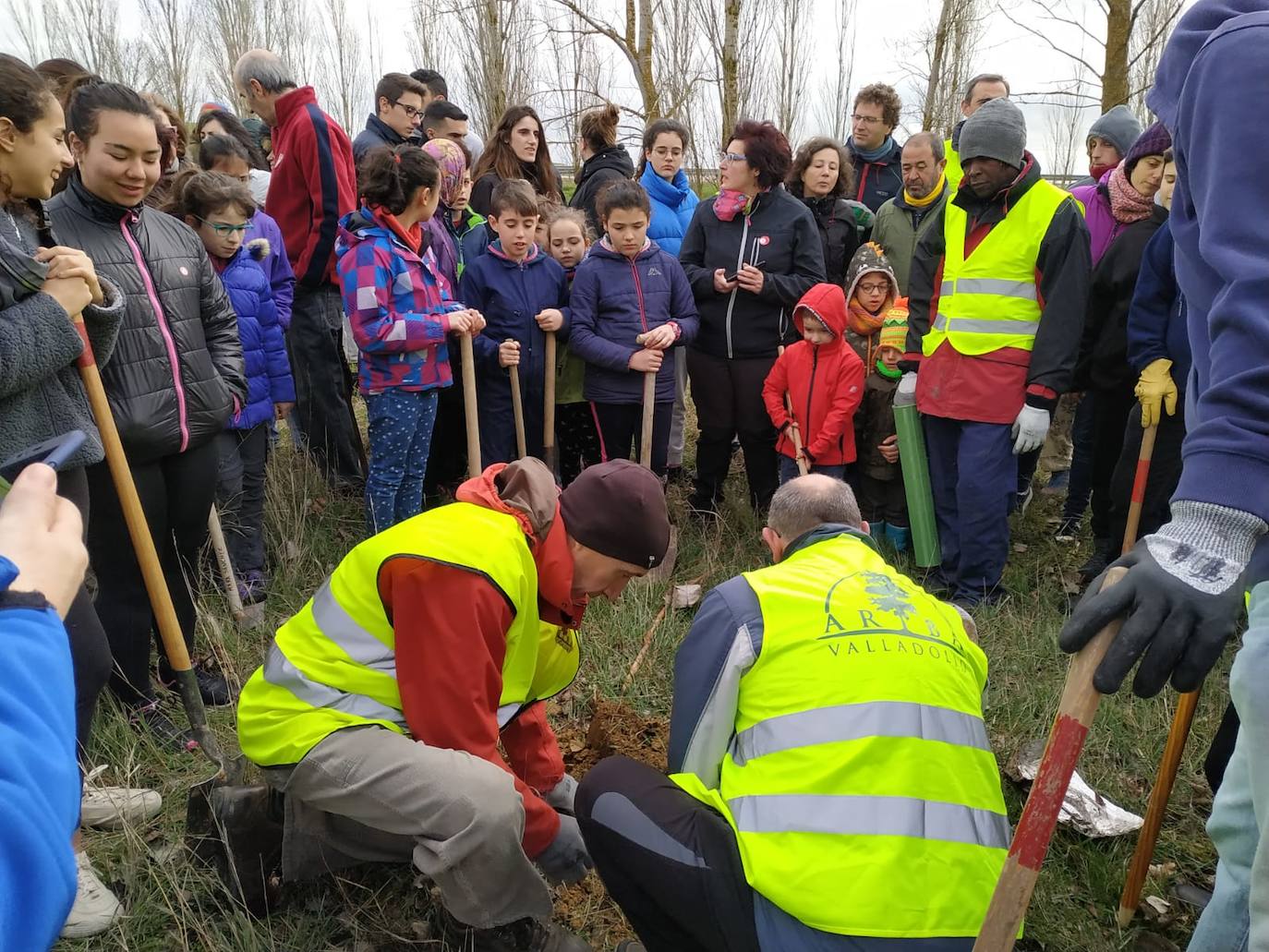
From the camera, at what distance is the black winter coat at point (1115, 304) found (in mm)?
4250

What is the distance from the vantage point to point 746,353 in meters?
4.92

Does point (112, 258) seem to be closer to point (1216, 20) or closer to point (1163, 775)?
point (1216, 20)

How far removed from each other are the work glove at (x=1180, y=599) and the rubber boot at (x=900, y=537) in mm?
3422

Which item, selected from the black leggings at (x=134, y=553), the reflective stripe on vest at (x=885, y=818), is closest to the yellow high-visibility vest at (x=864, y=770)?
the reflective stripe on vest at (x=885, y=818)

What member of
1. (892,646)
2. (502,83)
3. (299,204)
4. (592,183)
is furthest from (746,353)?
(502,83)

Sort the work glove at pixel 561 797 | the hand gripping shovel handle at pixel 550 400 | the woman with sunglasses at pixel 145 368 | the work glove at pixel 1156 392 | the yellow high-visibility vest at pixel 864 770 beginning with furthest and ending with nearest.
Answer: the hand gripping shovel handle at pixel 550 400
the work glove at pixel 1156 392
the woman with sunglasses at pixel 145 368
the work glove at pixel 561 797
the yellow high-visibility vest at pixel 864 770

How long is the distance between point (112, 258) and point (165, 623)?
1.18m

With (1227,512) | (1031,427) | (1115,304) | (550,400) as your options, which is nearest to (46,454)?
(1227,512)

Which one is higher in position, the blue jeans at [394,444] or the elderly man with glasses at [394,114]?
the elderly man with glasses at [394,114]

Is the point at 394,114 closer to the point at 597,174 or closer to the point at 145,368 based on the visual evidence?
the point at 597,174

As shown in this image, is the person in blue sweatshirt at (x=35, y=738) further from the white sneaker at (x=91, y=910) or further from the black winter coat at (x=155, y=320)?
the black winter coat at (x=155, y=320)

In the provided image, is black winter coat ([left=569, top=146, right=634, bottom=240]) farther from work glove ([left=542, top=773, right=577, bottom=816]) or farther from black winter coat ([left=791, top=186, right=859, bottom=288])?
work glove ([left=542, top=773, right=577, bottom=816])

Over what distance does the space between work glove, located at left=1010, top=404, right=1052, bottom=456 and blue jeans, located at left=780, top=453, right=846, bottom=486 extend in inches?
38.6

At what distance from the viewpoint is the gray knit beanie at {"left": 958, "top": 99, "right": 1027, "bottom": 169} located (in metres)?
3.80
